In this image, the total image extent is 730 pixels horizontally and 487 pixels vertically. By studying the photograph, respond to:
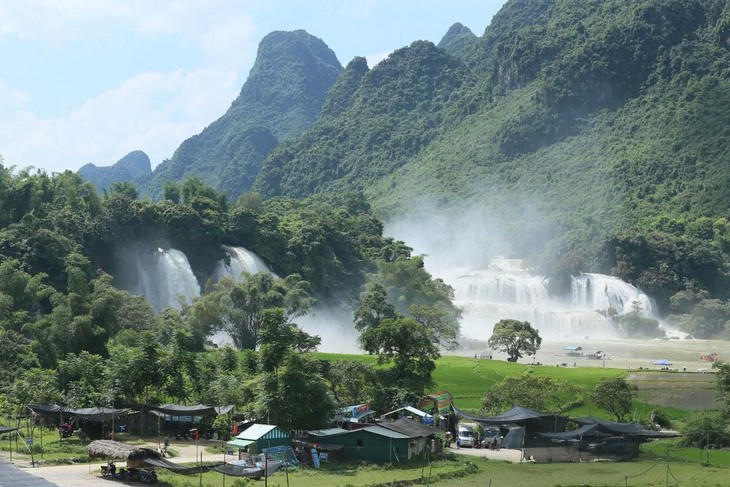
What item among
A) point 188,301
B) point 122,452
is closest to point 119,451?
point 122,452

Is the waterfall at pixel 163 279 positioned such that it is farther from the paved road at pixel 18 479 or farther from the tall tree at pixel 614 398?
the paved road at pixel 18 479

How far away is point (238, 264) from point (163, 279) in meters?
9.55

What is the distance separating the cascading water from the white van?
195 ft

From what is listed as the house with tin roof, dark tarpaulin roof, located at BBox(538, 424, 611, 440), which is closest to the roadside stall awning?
the house with tin roof

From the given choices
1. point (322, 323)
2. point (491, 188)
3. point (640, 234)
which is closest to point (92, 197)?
point (322, 323)

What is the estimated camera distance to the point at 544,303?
113438mm

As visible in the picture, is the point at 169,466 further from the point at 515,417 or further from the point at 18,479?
the point at 515,417

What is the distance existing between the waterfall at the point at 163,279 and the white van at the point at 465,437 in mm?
42096

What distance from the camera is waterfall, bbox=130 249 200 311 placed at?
3135 inches

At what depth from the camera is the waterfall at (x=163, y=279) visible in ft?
261

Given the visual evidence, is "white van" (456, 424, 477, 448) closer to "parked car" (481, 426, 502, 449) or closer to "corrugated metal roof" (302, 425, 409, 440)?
"parked car" (481, 426, 502, 449)

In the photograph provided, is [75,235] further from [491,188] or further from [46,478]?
[491,188]

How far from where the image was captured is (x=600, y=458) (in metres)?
36.9

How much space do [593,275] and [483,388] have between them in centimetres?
6693
